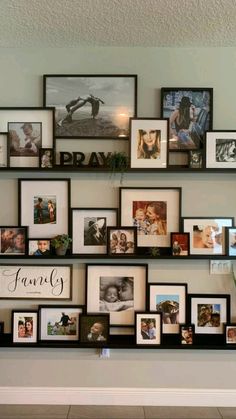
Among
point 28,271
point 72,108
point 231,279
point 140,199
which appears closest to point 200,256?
point 231,279

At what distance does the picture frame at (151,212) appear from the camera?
2363 mm

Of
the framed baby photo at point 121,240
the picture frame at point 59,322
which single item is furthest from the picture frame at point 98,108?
the picture frame at point 59,322

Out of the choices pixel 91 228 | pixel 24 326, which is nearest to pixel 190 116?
pixel 91 228

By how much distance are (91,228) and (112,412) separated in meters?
1.27

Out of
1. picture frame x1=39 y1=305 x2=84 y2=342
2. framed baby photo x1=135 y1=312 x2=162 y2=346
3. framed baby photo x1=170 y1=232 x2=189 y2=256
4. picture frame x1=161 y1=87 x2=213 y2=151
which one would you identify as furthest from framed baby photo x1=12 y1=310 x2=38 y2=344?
picture frame x1=161 y1=87 x2=213 y2=151

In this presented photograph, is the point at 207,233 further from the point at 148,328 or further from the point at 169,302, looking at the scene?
the point at 148,328

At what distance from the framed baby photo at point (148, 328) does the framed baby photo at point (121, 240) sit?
0.44 metres

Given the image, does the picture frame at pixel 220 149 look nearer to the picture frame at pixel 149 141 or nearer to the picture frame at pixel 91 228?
the picture frame at pixel 149 141

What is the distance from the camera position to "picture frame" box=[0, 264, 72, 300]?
2.38 meters

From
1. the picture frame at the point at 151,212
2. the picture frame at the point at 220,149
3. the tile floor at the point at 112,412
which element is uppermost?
the picture frame at the point at 220,149

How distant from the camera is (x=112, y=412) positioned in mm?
2283

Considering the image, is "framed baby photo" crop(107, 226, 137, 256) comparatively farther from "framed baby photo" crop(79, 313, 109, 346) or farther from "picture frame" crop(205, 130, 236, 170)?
"picture frame" crop(205, 130, 236, 170)

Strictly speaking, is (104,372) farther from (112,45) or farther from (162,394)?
(112,45)

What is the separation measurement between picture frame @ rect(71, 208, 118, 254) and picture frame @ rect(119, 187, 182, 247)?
0.11m
